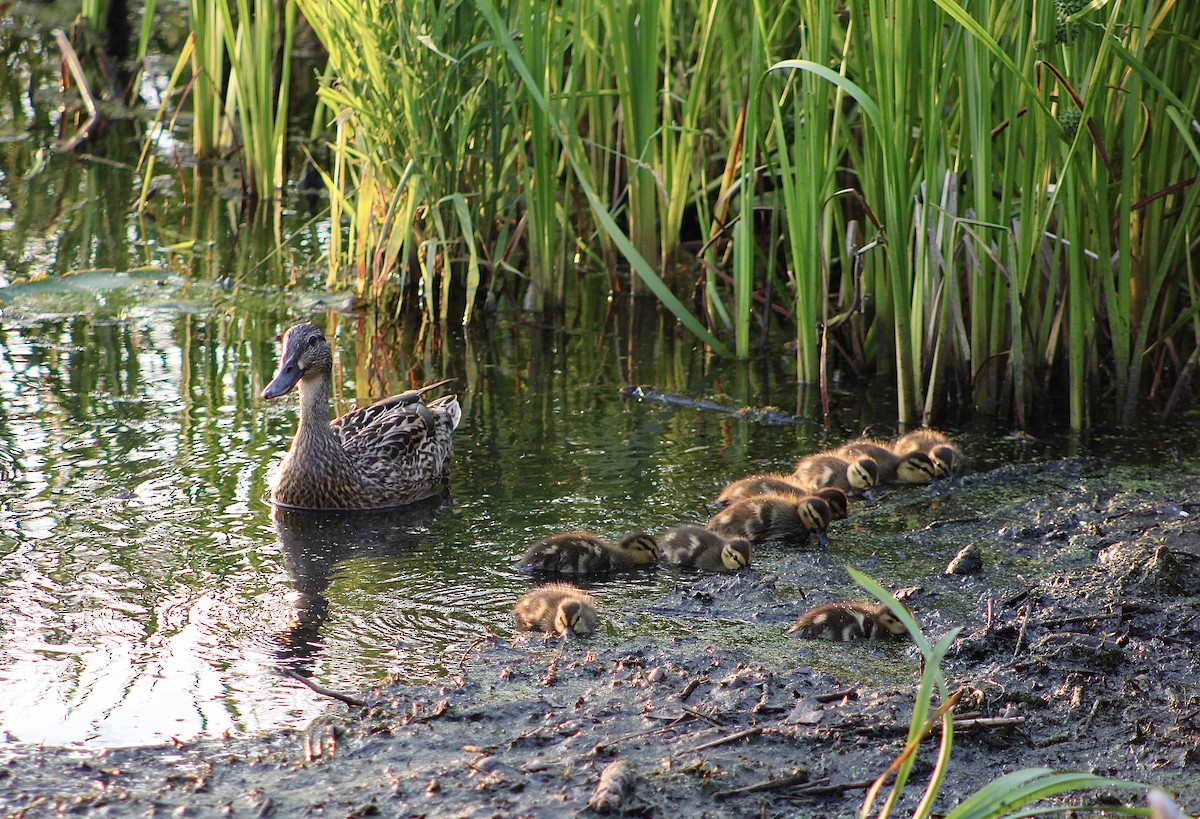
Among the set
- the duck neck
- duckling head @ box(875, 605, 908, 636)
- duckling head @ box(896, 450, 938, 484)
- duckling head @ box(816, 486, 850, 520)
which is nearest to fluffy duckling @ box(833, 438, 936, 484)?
duckling head @ box(896, 450, 938, 484)

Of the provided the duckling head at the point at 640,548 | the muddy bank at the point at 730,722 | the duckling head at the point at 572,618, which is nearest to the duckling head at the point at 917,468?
the muddy bank at the point at 730,722

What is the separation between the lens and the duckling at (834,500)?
5.09m

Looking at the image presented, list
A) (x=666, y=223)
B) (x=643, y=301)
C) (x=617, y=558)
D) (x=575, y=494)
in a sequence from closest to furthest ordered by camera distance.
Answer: (x=617, y=558)
(x=575, y=494)
(x=666, y=223)
(x=643, y=301)

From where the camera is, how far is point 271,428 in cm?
617

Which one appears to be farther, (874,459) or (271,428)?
(271,428)

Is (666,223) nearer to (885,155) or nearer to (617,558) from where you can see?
(885,155)

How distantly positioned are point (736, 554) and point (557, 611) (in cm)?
80

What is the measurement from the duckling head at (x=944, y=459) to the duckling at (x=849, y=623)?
1485 mm

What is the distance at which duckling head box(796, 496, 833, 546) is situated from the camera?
4.88 metres

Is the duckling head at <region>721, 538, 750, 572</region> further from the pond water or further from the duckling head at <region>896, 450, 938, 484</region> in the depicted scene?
the duckling head at <region>896, 450, 938, 484</region>

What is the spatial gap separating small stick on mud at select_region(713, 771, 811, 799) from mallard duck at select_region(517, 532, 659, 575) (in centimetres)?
152

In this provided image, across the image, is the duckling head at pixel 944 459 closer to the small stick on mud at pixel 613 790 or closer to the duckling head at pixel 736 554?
the duckling head at pixel 736 554

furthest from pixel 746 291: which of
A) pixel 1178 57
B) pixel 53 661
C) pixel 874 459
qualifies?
pixel 53 661

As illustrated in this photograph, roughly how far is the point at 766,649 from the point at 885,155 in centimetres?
233
